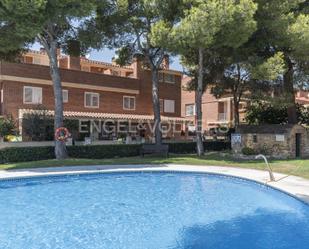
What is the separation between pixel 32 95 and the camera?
38.7m

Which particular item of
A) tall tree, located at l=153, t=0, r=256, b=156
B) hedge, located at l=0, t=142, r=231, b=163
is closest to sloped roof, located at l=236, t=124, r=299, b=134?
hedge, located at l=0, t=142, r=231, b=163

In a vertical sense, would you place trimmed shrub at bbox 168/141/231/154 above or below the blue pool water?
above

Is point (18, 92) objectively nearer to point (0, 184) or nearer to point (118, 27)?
point (118, 27)

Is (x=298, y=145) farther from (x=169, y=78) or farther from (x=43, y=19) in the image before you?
(x=43, y=19)

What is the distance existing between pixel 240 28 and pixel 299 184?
1440cm

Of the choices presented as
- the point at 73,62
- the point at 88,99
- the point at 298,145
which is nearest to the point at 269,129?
the point at 298,145

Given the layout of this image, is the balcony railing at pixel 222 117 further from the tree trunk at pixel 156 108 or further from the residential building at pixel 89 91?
the tree trunk at pixel 156 108

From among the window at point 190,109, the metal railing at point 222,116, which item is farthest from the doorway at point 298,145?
the window at point 190,109

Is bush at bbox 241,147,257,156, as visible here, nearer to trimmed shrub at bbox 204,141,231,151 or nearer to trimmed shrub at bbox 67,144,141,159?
trimmed shrub at bbox 204,141,231,151

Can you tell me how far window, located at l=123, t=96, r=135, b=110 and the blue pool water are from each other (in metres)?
25.7

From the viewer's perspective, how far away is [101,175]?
23.1 meters

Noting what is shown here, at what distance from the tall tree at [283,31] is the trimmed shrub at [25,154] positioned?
19.1 meters

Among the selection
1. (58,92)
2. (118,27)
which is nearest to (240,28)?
(118,27)

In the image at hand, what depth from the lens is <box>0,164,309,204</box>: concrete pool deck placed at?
56.9ft
